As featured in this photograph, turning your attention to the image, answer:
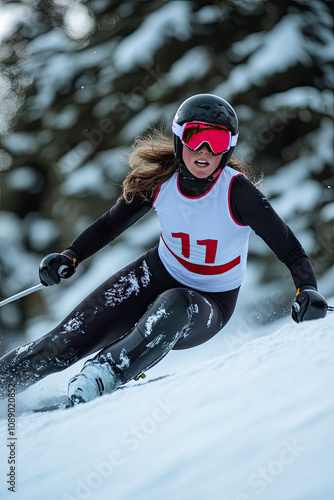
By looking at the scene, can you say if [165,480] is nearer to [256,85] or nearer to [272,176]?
[272,176]

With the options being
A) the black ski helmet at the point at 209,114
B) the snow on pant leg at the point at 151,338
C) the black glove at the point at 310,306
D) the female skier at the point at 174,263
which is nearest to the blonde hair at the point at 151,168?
the female skier at the point at 174,263

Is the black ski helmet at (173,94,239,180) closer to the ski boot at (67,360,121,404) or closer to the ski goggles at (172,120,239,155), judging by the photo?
the ski goggles at (172,120,239,155)

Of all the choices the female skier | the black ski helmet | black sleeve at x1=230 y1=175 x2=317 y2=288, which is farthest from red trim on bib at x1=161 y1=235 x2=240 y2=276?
the black ski helmet

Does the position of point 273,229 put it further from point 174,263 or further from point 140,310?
point 140,310

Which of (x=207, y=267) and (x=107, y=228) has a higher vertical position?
(x=107, y=228)

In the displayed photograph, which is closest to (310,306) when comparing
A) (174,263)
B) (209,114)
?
(174,263)

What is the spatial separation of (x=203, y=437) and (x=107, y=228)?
1.19m

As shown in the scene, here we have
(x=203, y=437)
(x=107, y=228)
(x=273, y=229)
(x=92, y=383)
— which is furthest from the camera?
(x=107, y=228)

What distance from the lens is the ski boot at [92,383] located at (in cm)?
168

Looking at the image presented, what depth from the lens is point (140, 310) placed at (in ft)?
7.19

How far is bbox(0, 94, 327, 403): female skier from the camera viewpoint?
1.81m

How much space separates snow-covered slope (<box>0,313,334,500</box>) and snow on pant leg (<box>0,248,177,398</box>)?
195 millimetres

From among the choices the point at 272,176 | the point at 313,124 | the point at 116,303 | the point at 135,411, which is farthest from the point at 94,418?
the point at 313,124

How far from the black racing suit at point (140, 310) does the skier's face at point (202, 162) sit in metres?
0.06
